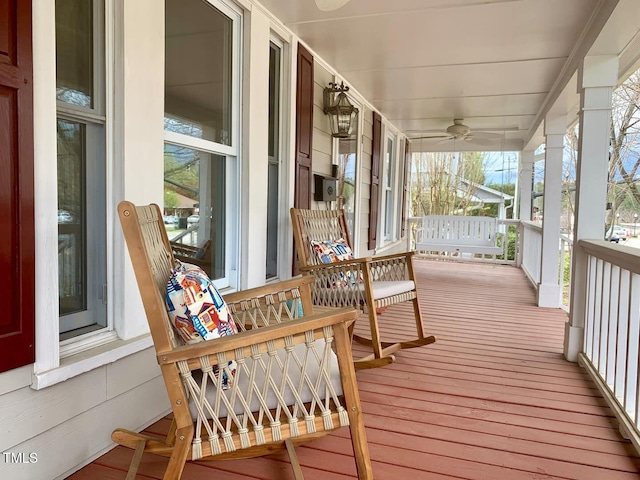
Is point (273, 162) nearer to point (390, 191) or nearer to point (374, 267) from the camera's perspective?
point (374, 267)

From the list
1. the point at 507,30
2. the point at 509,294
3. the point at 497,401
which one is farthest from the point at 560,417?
the point at 509,294

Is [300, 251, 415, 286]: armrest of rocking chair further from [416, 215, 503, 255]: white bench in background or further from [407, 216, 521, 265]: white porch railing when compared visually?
[407, 216, 521, 265]: white porch railing

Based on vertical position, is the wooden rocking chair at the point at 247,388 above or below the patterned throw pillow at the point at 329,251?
below

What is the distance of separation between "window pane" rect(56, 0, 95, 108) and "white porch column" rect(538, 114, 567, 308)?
4158 millimetres

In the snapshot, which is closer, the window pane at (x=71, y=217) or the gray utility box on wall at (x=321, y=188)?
the window pane at (x=71, y=217)

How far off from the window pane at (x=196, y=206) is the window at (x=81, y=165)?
1.33ft

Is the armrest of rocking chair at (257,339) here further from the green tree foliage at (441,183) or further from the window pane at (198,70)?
the green tree foliage at (441,183)

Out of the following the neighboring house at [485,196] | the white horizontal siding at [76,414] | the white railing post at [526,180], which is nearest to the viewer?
the white horizontal siding at [76,414]

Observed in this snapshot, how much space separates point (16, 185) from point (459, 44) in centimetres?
300

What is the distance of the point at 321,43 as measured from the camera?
327 cm

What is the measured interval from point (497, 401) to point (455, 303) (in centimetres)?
243

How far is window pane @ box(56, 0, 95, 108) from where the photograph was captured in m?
1.49

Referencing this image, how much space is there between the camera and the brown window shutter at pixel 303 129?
3.16 meters

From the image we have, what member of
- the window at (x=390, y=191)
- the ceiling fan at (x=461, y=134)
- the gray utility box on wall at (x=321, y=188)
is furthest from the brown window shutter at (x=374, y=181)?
the gray utility box on wall at (x=321, y=188)
